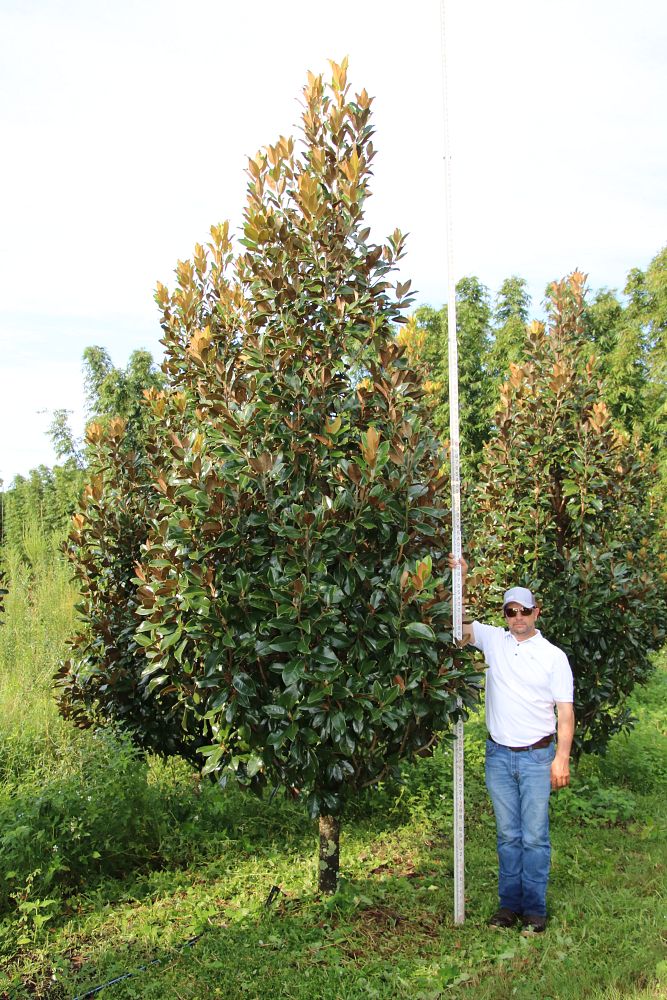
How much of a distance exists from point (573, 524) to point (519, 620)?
2.32m

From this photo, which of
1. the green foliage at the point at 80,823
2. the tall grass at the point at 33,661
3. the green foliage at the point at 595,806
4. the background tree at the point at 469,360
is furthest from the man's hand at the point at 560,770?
the background tree at the point at 469,360

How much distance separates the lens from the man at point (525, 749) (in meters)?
4.33

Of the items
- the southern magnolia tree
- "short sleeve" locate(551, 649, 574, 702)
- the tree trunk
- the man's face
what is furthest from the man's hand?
the southern magnolia tree

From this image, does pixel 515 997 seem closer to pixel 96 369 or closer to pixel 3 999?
pixel 3 999

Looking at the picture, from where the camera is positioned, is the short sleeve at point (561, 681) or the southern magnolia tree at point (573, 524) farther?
the southern magnolia tree at point (573, 524)

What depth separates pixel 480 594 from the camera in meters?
7.14

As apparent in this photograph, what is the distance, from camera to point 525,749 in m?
4.39

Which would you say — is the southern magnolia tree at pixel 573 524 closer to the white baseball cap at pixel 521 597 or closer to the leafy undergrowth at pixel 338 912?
the leafy undergrowth at pixel 338 912

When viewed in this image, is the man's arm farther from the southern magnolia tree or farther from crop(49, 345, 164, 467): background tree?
crop(49, 345, 164, 467): background tree

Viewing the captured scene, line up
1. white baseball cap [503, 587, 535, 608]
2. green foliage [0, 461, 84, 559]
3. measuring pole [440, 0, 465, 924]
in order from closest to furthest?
measuring pole [440, 0, 465, 924] → white baseball cap [503, 587, 535, 608] → green foliage [0, 461, 84, 559]

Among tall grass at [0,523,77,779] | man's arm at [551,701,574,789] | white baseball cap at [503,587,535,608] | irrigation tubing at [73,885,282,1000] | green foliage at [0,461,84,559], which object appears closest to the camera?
irrigation tubing at [73,885,282,1000]

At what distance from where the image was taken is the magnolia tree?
151 inches

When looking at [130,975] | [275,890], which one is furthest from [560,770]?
[130,975]

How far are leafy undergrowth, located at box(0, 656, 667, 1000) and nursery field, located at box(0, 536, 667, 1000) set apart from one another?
0.01 metres
